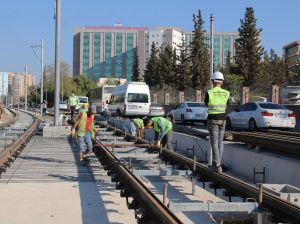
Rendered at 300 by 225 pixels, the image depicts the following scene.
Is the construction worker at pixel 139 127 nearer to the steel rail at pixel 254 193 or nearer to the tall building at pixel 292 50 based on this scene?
the steel rail at pixel 254 193


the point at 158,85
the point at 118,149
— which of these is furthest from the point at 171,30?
the point at 118,149

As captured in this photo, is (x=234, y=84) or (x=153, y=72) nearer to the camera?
(x=234, y=84)

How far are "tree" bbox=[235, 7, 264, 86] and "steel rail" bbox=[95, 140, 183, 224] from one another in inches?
2243

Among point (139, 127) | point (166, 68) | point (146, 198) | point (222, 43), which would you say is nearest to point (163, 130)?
point (139, 127)

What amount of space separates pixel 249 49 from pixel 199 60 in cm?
1026

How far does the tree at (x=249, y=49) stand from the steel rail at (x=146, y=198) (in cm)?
5697

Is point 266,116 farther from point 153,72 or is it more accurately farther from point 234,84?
point 153,72

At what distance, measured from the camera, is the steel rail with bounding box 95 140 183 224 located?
20.7 feet

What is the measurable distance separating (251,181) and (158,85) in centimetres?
7874

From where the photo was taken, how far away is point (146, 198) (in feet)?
24.8

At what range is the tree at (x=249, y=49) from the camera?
66500 mm

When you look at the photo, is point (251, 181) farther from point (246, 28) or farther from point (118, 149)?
point (246, 28)

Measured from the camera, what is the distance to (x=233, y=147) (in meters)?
14.7

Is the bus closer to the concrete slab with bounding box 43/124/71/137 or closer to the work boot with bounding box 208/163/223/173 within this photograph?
the concrete slab with bounding box 43/124/71/137
